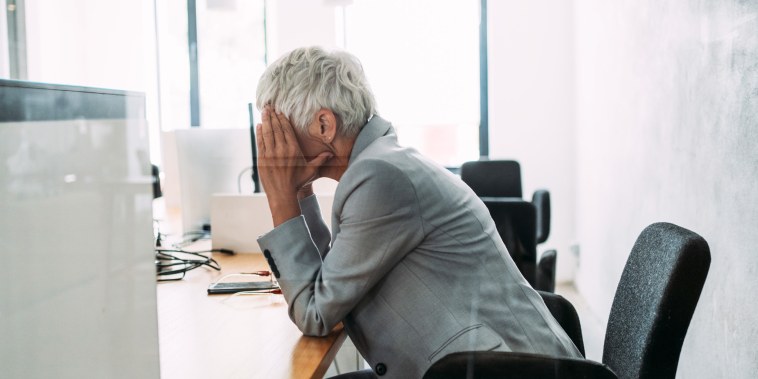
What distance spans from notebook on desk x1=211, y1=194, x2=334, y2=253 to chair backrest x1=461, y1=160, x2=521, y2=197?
4.31 feet

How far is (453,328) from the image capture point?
100 centimetres

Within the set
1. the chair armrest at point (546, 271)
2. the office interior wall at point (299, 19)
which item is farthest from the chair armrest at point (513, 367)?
the office interior wall at point (299, 19)

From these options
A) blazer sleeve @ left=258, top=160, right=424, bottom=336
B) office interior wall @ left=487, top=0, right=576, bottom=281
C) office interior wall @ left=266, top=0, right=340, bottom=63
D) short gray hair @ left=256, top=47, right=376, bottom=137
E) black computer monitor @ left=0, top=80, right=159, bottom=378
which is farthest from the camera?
office interior wall @ left=487, top=0, right=576, bottom=281

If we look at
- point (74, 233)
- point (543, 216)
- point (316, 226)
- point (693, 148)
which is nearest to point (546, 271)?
point (543, 216)

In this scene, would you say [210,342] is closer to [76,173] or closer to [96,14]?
[96,14]

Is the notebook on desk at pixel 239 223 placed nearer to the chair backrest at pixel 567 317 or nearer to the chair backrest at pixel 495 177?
the chair backrest at pixel 567 317

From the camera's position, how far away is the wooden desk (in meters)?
0.92

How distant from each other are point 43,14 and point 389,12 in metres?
1.97

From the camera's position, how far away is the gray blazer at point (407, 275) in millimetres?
1002

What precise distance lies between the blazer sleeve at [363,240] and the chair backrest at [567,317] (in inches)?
14.4

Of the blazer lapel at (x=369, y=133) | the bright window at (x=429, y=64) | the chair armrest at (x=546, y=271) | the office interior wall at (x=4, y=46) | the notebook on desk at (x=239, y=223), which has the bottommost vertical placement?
the chair armrest at (x=546, y=271)

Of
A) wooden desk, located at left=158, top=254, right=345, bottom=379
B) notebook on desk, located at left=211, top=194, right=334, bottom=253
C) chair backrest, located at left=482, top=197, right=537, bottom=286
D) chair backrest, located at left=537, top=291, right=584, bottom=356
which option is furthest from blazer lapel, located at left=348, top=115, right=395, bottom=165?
chair backrest, located at left=482, top=197, right=537, bottom=286

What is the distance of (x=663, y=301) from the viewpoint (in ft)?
2.75

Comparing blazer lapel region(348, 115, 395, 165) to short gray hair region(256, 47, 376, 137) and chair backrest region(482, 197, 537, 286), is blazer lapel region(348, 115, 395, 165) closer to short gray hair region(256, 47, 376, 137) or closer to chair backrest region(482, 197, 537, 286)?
short gray hair region(256, 47, 376, 137)
